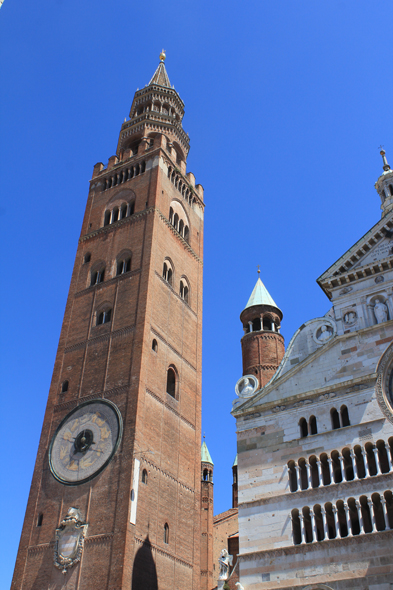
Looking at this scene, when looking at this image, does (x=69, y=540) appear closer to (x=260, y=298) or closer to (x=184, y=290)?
(x=184, y=290)

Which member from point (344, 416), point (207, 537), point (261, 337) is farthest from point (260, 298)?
point (344, 416)

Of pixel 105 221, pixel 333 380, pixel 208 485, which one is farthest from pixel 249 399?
pixel 208 485

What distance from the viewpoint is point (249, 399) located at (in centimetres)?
2030

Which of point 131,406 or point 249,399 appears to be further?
point 131,406

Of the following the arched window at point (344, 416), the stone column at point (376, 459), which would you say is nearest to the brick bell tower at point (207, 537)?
the arched window at point (344, 416)

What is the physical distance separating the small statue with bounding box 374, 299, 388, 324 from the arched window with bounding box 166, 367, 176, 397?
43.8 ft

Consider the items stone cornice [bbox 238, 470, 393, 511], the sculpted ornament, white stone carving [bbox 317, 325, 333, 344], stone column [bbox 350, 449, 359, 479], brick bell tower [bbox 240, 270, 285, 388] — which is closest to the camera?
stone cornice [bbox 238, 470, 393, 511]

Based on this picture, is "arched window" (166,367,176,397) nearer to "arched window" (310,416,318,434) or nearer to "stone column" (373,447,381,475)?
"arched window" (310,416,318,434)

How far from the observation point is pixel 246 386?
21.1 meters

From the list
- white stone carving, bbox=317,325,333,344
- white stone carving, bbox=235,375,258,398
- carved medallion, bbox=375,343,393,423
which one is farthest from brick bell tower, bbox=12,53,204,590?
carved medallion, bbox=375,343,393,423

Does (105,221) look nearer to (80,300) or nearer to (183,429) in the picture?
(80,300)

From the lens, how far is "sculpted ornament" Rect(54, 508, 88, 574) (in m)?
23.3

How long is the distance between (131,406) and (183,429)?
4.63 m

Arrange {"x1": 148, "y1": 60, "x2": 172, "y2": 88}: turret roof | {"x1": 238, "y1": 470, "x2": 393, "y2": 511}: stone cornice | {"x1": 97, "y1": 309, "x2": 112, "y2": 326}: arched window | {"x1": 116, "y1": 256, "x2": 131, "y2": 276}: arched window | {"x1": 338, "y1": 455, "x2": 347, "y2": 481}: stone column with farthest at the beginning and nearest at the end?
1. {"x1": 148, "y1": 60, "x2": 172, "y2": 88}: turret roof
2. {"x1": 116, "y1": 256, "x2": 131, "y2": 276}: arched window
3. {"x1": 97, "y1": 309, "x2": 112, "y2": 326}: arched window
4. {"x1": 338, "y1": 455, "x2": 347, "y2": 481}: stone column
5. {"x1": 238, "y1": 470, "x2": 393, "y2": 511}: stone cornice
